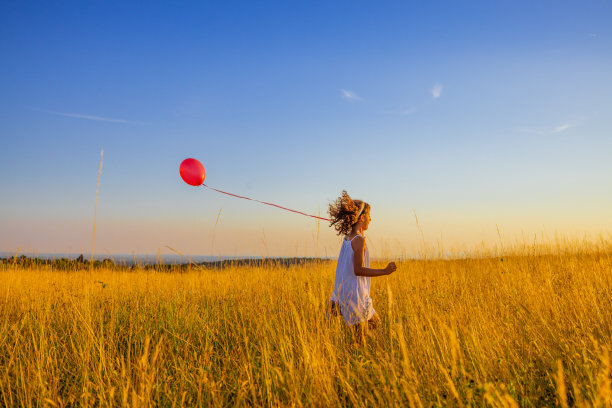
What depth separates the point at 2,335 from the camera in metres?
4.04

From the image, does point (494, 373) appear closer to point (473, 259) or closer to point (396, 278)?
point (396, 278)

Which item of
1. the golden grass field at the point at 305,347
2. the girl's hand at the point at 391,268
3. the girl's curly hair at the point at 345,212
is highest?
the girl's curly hair at the point at 345,212

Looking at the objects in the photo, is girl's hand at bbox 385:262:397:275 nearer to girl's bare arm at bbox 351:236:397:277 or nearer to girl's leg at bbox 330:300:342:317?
girl's bare arm at bbox 351:236:397:277

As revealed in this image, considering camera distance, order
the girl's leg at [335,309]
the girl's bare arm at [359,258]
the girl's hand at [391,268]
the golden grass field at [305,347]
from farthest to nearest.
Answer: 1. the girl's leg at [335,309]
2. the girl's bare arm at [359,258]
3. the girl's hand at [391,268]
4. the golden grass field at [305,347]

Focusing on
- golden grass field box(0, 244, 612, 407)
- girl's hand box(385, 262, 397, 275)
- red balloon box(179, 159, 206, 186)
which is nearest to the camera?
golden grass field box(0, 244, 612, 407)

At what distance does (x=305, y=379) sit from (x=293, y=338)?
112cm

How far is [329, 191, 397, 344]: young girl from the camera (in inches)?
151

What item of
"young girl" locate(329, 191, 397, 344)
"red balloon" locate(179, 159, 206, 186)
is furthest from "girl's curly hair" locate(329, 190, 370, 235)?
"red balloon" locate(179, 159, 206, 186)

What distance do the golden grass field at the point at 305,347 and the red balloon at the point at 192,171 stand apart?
1.68 m

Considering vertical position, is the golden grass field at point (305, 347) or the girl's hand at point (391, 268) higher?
the girl's hand at point (391, 268)

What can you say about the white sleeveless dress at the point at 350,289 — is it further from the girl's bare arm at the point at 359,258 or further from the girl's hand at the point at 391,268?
the girl's hand at the point at 391,268

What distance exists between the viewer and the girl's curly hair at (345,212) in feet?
14.2

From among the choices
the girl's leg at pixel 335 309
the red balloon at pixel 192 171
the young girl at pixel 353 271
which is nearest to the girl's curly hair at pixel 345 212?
the young girl at pixel 353 271

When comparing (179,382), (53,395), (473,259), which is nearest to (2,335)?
(53,395)
